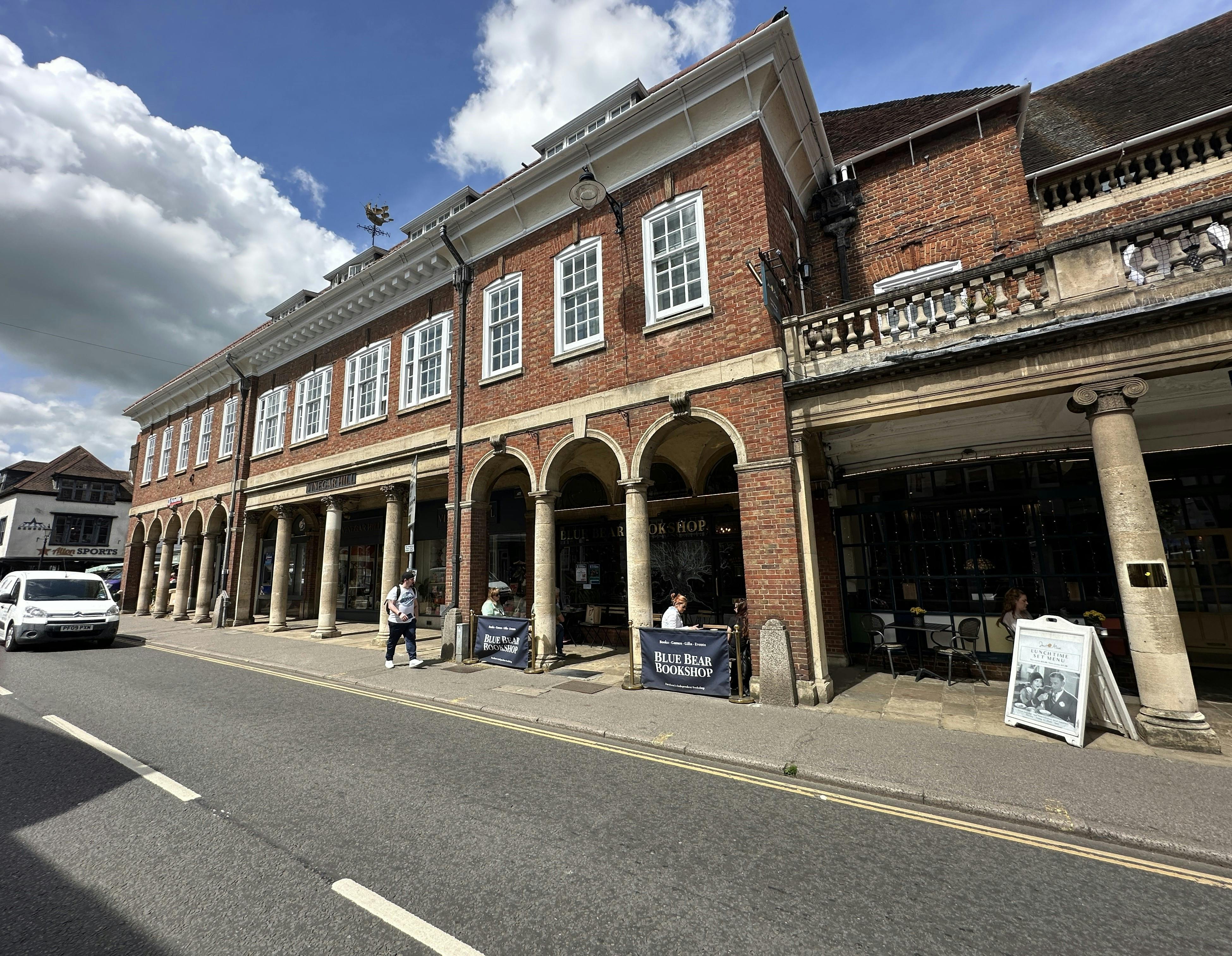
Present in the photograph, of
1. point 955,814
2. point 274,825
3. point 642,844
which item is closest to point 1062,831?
point 955,814

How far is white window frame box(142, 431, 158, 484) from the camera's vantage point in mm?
24984

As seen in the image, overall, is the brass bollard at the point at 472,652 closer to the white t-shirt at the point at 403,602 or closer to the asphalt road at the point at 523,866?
the white t-shirt at the point at 403,602

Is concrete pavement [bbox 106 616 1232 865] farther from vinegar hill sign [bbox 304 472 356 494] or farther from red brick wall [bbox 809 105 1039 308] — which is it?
red brick wall [bbox 809 105 1039 308]

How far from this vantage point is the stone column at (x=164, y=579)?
2222cm

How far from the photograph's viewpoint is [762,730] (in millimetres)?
6312

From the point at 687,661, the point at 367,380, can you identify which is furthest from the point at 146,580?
the point at 687,661

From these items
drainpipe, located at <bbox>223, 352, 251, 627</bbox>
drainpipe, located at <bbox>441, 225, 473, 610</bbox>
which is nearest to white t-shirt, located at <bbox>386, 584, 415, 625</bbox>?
drainpipe, located at <bbox>441, 225, 473, 610</bbox>

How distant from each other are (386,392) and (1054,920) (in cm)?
1554

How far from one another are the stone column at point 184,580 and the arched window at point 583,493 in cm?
1764

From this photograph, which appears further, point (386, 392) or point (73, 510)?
point (73, 510)

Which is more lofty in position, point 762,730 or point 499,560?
point 499,560

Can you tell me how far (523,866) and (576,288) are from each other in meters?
10.2

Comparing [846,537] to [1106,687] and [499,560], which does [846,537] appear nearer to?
[1106,687]

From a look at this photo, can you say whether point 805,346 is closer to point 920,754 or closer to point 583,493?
point 920,754
